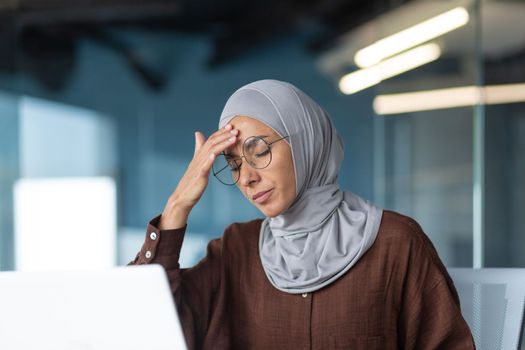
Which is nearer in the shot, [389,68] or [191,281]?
[191,281]

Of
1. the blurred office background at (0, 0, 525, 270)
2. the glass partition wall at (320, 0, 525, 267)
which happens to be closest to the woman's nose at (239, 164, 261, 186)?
the glass partition wall at (320, 0, 525, 267)

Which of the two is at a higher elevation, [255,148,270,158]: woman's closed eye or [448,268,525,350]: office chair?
[255,148,270,158]: woman's closed eye

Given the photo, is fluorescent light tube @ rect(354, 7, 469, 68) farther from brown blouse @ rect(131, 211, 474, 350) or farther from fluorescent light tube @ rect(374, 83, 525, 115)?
brown blouse @ rect(131, 211, 474, 350)

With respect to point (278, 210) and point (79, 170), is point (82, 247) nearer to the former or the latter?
point (79, 170)

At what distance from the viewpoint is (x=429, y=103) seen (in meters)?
4.26

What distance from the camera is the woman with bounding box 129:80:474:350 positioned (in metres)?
1.63

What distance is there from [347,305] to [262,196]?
0.98 ft

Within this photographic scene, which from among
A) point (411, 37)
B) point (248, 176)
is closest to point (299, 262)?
point (248, 176)

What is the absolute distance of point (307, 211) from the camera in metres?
1.72

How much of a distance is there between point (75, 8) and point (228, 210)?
155 cm

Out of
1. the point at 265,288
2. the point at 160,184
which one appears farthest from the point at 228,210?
the point at 265,288

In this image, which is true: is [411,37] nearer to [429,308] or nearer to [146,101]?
[146,101]

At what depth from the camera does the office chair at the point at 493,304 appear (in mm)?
1638

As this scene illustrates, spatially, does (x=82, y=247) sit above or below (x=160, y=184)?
below
